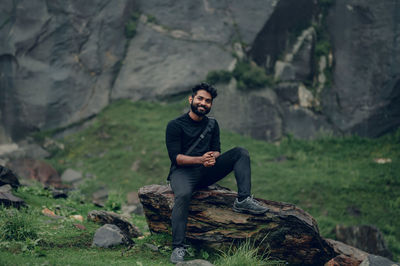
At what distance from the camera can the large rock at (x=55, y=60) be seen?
13.2 meters

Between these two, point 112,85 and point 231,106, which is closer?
point 231,106

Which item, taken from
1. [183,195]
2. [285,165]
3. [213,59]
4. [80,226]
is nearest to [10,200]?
[80,226]

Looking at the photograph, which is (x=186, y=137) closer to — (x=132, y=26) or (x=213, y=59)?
(x=213, y=59)

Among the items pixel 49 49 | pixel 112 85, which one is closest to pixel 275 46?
pixel 112 85

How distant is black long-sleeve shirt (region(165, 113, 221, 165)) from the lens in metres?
5.62

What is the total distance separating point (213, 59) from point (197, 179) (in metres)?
9.13

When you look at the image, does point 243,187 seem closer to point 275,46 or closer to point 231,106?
point 231,106

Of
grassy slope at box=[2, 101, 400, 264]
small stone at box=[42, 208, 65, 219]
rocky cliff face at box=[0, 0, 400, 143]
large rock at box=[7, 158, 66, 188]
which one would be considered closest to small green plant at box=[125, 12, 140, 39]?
rocky cliff face at box=[0, 0, 400, 143]

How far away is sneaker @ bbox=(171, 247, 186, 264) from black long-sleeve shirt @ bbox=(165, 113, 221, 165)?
1163mm

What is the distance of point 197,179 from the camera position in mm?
5613

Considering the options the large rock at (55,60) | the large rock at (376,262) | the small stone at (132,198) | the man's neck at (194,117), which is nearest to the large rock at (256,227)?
the large rock at (376,262)

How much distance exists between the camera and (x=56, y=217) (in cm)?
670

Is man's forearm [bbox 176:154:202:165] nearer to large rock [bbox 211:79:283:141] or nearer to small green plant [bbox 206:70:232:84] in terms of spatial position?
large rock [bbox 211:79:283:141]

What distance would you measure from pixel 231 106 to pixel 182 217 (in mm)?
8652
